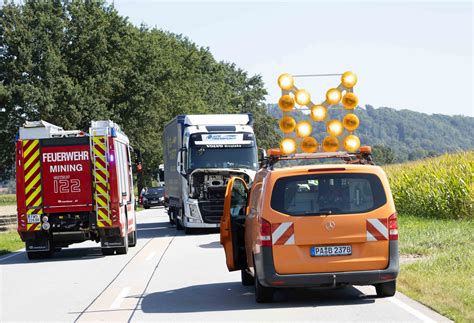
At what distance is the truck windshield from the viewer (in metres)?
28.8

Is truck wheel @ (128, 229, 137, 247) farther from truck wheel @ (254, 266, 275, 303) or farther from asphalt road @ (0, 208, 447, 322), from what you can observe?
truck wheel @ (254, 266, 275, 303)

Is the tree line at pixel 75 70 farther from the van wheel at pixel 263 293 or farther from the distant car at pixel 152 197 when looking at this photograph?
the van wheel at pixel 263 293

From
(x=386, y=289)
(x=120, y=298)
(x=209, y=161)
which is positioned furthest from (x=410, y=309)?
(x=209, y=161)

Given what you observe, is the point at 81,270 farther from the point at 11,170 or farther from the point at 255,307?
the point at 11,170

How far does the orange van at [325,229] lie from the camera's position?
11133mm

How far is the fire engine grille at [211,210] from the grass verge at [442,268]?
6.89m

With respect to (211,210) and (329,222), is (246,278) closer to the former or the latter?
(329,222)

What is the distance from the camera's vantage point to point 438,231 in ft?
69.4

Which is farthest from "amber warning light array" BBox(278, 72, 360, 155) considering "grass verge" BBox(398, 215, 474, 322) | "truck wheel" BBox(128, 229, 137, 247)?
"truck wheel" BBox(128, 229, 137, 247)

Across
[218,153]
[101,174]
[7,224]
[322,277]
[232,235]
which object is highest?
[218,153]

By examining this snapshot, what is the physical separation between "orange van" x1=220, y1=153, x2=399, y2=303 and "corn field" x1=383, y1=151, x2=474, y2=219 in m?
14.7

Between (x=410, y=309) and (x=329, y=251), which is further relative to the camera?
(x=329, y=251)

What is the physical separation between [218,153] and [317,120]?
16.3 metres

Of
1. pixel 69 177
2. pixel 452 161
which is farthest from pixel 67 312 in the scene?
pixel 452 161
